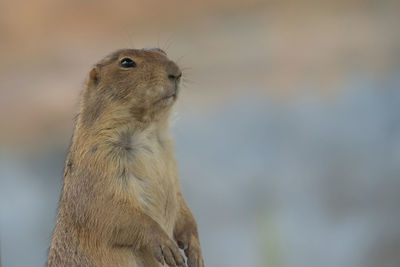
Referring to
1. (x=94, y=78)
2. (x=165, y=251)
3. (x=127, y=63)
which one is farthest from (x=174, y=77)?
(x=165, y=251)

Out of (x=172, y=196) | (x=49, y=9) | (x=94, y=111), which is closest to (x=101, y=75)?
(x=94, y=111)

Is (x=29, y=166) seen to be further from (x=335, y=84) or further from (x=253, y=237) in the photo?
(x=335, y=84)

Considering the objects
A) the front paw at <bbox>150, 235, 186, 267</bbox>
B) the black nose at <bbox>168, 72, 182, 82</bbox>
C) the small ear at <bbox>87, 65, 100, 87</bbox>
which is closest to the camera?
the front paw at <bbox>150, 235, 186, 267</bbox>

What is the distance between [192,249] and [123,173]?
0.37m

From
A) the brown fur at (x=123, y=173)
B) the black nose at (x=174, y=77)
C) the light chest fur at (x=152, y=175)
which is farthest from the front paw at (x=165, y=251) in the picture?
the black nose at (x=174, y=77)

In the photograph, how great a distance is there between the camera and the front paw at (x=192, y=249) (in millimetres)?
2020

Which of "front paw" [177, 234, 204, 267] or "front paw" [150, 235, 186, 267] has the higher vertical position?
"front paw" [150, 235, 186, 267]

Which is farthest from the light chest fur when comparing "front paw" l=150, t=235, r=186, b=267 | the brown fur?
→ "front paw" l=150, t=235, r=186, b=267

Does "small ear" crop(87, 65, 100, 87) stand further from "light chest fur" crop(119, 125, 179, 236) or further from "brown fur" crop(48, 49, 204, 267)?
"light chest fur" crop(119, 125, 179, 236)

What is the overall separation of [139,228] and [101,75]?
0.54 meters

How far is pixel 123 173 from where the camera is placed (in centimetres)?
191

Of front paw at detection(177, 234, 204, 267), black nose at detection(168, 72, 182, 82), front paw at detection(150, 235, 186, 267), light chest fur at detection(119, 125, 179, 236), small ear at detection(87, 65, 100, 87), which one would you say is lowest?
front paw at detection(177, 234, 204, 267)

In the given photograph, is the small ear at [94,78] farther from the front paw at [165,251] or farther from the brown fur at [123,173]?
the front paw at [165,251]

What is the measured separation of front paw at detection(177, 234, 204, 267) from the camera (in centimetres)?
202
